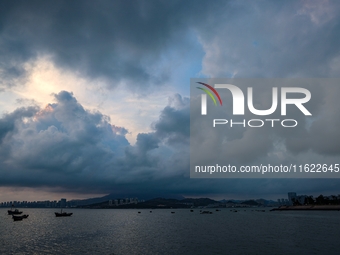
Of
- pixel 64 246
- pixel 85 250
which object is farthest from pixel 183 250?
pixel 64 246

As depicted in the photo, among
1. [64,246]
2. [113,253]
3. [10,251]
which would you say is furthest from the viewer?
[64,246]

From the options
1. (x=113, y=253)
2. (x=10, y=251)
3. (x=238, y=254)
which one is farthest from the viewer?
(x=10, y=251)

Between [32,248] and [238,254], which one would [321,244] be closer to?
[238,254]

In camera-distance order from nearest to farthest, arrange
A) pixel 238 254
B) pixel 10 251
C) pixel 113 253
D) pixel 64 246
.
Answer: pixel 238 254 < pixel 113 253 < pixel 10 251 < pixel 64 246

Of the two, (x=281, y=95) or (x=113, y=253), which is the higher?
(x=281, y=95)

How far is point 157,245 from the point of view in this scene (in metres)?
60.5

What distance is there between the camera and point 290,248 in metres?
54.2

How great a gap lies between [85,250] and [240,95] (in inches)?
1968

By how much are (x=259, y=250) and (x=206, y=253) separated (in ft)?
37.0

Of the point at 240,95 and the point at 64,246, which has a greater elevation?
the point at 240,95

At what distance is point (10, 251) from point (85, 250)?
17.7m

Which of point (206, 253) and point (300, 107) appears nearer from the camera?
point (206, 253)

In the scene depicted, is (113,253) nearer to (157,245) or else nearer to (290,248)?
(157,245)

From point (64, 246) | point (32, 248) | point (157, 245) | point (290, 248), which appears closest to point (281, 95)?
point (290, 248)
